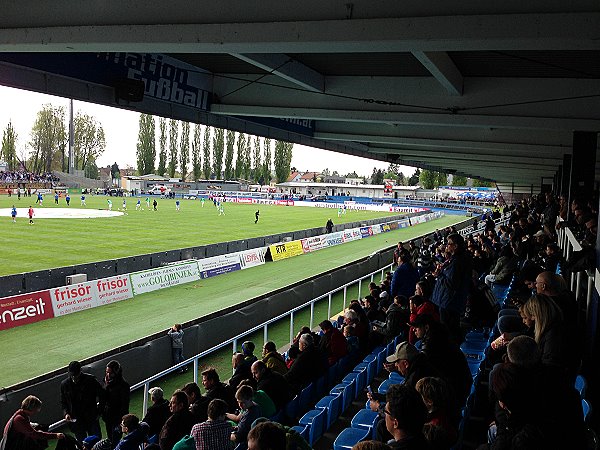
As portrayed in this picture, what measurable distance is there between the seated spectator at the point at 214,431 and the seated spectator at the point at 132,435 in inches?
32.8

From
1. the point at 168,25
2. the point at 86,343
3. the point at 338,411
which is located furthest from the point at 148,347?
the point at 168,25

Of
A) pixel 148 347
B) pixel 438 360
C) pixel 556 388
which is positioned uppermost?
pixel 556 388

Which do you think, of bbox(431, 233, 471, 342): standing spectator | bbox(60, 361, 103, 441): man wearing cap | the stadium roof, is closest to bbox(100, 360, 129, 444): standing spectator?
bbox(60, 361, 103, 441): man wearing cap

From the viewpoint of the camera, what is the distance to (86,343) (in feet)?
40.5

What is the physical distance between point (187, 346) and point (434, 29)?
8307 mm

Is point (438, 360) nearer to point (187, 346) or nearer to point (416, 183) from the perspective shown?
point (187, 346)

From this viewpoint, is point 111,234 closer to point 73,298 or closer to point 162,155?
point 73,298

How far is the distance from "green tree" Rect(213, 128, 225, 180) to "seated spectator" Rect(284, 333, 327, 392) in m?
99.5

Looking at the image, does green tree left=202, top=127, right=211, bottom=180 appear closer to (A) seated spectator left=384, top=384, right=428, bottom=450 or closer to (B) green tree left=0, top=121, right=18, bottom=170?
(B) green tree left=0, top=121, right=18, bottom=170

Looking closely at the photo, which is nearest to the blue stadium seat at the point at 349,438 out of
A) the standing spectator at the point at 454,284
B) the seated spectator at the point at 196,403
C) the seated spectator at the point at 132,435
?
the seated spectator at the point at 196,403

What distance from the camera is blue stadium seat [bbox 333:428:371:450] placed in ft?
14.5

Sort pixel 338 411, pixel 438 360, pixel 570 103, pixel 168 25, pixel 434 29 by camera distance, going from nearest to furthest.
A: pixel 434 29
pixel 438 360
pixel 168 25
pixel 338 411
pixel 570 103

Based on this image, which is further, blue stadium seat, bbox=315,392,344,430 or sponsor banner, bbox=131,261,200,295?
sponsor banner, bbox=131,261,200,295

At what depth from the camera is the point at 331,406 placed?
554 cm
